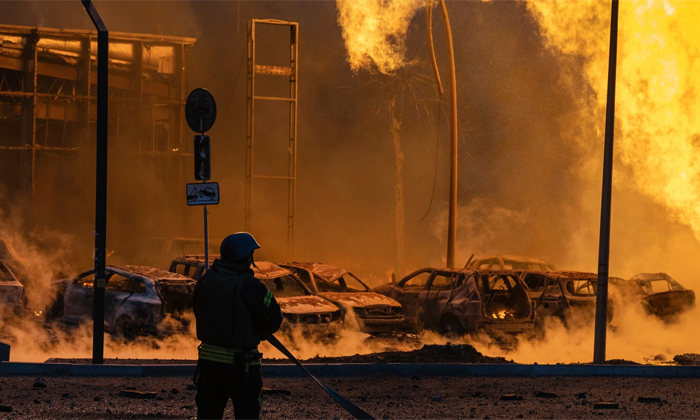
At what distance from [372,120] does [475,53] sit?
16.7 ft

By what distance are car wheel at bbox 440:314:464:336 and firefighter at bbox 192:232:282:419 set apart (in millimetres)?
11407

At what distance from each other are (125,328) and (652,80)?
18.5 metres

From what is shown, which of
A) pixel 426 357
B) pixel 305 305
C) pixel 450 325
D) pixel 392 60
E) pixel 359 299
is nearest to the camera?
pixel 426 357

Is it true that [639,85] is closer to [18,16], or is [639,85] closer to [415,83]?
[415,83]

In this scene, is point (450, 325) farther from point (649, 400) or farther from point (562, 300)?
point (649, 400)

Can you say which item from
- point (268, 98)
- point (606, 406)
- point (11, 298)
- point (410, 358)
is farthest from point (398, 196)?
point (606, 406)

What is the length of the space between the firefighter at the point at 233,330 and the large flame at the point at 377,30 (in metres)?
28.6

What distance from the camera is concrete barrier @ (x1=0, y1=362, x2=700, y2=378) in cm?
1161

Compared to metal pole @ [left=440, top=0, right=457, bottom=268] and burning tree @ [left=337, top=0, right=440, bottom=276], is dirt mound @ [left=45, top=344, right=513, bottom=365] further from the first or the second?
burning tree @ [left=337, top=0, right=440, bottom=276]

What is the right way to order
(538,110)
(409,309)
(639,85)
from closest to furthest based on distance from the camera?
(409,309)
(639,85)
(538,110)

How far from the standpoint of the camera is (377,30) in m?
35.2

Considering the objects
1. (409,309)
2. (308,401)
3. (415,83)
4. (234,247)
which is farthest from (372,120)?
(234,247)

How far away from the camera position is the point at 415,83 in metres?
37.3

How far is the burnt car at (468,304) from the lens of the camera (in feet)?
55.6
